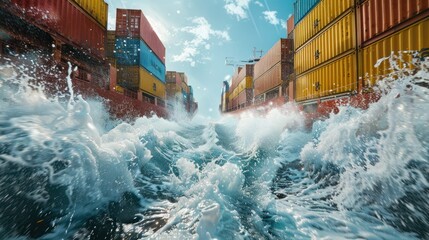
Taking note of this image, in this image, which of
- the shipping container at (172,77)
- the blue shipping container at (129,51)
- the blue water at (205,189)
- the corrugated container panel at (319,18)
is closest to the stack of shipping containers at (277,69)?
the corrugated container panel at (319,18)

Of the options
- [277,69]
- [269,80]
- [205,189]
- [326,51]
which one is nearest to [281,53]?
[277,69]

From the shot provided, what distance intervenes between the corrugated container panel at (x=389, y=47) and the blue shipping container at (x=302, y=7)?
6.04 m

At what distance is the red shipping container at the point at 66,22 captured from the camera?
841cm

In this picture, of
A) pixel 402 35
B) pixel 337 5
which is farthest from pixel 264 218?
pixel 337 5

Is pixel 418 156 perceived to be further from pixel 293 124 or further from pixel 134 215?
pixel 293 124

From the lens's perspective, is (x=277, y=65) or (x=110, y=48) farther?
(x=277, y=65)

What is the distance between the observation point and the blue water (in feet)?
9.81

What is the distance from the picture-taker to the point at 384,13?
7809 mm

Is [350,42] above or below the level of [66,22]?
below

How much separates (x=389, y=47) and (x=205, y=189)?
826 cm

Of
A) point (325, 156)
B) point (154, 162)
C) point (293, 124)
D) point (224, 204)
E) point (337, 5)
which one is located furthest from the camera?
point (293, 124)

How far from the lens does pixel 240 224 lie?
3334 mm

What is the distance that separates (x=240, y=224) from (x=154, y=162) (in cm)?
417

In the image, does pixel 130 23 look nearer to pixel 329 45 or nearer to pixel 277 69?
pixel 277 69
